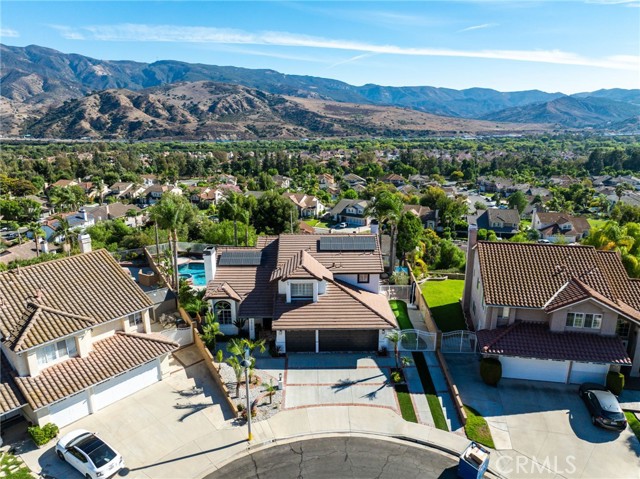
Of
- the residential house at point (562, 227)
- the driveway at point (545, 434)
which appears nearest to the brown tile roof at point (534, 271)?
the driveway at point (545, 434)

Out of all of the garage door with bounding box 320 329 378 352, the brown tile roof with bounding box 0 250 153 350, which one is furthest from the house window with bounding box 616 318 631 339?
the brown tile roof with bounding box 0 250 153 350

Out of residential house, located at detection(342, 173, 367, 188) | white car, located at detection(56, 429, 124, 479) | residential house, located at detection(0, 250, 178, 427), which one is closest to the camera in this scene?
white car, located at detection(56, 429, 124, 479)

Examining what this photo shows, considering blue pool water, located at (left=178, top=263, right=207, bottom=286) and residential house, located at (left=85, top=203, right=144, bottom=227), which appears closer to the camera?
blue pool water, located at (left=178, top=263, right=207, bottom=286)

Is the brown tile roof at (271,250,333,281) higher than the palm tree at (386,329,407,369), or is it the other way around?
the brown tile roof at (271,250,333,281)

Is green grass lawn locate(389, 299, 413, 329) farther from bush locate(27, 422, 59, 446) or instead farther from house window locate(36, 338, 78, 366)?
bush locate(27, 422, 59, 446)

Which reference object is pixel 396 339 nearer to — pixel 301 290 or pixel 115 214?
pixel 301 290

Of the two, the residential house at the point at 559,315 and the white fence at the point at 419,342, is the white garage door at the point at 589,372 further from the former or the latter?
the white fence at the point at 419,342
